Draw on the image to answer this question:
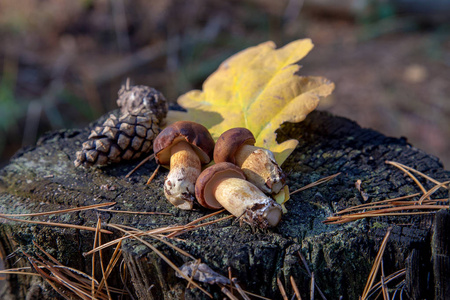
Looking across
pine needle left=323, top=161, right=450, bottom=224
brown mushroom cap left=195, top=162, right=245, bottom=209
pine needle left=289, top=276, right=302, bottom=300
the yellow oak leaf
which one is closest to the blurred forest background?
the yellow oak leaf

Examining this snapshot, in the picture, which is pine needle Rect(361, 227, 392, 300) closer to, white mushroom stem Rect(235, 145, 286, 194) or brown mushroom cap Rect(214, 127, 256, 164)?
white mushroom stem Rect(235, 145, 286, 194)

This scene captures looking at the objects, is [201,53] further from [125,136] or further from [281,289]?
[281,289]

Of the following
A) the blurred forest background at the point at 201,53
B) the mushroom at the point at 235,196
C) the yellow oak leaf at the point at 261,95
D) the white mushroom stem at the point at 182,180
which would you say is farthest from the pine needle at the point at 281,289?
the blurred forest background at the point at 201,53

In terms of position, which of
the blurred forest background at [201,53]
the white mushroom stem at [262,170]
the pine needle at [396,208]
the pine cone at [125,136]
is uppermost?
the blurred forest background at [201,53]

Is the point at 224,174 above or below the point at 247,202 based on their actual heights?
above

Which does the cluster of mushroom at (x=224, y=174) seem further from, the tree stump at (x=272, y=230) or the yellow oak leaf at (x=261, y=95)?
the yellow oak leaf at (x=261, y=95)

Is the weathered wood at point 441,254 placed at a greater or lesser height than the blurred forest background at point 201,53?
lesser

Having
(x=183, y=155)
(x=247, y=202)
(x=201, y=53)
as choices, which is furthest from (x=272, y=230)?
(x=201, y=53)
